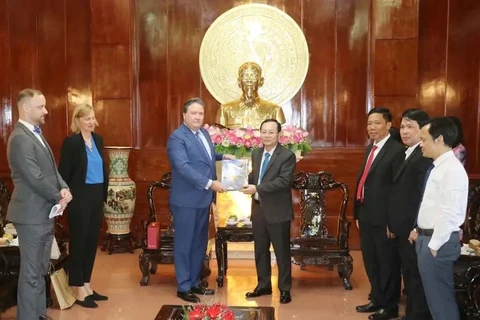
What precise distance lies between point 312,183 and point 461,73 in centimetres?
267

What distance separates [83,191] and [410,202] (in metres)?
2.26

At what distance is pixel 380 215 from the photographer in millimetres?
3688

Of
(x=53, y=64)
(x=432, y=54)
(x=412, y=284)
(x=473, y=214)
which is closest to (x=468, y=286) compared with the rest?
(x=412, y=284)

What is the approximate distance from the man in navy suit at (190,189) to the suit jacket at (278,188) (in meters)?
0.33

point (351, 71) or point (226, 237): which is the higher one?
point (351, 71)

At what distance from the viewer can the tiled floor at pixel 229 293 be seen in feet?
12.6

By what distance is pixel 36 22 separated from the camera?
6.46 meters

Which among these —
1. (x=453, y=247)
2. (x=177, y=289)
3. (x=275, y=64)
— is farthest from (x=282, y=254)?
(x=275, y=64)

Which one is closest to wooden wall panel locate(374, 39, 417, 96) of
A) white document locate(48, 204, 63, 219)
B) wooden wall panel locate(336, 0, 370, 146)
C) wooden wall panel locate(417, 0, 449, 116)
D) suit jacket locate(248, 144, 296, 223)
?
wooden wall panel locate(336, 0, 370, 146)

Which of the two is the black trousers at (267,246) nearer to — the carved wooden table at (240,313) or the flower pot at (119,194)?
the carved wooden table at (240,313)

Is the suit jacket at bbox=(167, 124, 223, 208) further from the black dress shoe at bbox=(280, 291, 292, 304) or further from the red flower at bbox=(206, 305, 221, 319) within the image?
the red flower at bbox=(206, 305, 221, 319)

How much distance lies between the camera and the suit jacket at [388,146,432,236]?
3.25 meters

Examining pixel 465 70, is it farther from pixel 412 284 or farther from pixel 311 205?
pixel 412 284

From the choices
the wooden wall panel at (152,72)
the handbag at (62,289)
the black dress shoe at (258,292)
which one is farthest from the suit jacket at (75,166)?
the wooden wall panel at (152,72)
